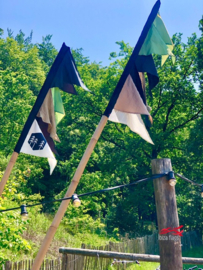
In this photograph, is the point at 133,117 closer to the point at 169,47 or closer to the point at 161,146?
the point at 169,47

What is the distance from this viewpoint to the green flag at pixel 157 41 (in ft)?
11.9

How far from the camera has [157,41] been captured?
3688mm

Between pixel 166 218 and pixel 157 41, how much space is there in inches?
69.6

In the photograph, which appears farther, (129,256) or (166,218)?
(129,256)

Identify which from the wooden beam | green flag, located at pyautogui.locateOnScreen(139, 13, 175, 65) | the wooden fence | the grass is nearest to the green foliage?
the wooden fence

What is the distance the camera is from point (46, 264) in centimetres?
746

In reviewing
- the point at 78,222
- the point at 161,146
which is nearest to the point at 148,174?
the point at 161,146

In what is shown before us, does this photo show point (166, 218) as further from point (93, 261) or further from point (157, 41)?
point (93, 261)

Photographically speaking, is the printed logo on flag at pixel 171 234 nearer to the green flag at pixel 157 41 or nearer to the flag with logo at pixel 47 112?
the flag with logo at pixel 47 112

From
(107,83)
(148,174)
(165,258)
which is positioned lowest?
(165,258)

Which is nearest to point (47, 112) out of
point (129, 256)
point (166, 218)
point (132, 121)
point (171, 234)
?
point (132, 121)

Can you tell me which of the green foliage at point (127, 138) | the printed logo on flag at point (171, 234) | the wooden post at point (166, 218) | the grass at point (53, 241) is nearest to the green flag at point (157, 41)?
the wooden post at point (166, 218)

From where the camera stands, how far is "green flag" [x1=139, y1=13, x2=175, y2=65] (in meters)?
3.64

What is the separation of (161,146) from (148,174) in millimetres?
2024
